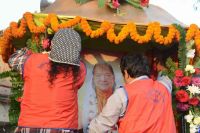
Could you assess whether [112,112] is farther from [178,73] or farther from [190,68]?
[190,68]

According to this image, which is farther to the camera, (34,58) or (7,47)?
(7,47)

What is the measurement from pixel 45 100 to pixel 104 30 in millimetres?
1427

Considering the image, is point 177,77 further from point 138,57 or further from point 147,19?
point 138,57

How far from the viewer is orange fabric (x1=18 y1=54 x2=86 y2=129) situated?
3.99 metres

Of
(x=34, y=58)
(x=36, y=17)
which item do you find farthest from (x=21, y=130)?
(x=36, y=17)

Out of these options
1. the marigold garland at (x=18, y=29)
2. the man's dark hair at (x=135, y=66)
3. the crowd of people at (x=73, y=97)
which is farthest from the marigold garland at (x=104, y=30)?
the man's dark hair at (x=135, y=66)

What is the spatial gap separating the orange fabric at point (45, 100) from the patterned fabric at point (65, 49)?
0.14 metres

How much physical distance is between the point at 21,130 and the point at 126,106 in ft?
3.35

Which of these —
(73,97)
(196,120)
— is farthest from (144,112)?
(196,120)

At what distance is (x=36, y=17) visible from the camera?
5215mm

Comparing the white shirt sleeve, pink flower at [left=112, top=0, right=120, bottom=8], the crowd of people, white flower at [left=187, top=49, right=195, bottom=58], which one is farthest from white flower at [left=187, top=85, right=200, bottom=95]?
the white shirt sleeve

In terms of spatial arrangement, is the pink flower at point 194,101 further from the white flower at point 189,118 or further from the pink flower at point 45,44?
the pink flower at point 45,44

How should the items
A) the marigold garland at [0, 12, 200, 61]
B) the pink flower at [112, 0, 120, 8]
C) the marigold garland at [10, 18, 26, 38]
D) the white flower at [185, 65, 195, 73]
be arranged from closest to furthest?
the marigold garland at [0, 12, 200, 61]
the marigold garland at [10, 18, 26, 38]
the white flower at [185, 65, 195, 73]
the pink flower at [112, 0, 120, 8]

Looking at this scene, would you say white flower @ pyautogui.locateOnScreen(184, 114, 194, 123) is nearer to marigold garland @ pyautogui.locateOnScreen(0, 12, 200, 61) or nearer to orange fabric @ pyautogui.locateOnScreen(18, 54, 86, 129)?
marigold garland @ pyautogui.locateOnScreen(0, 12, 200, 61)
